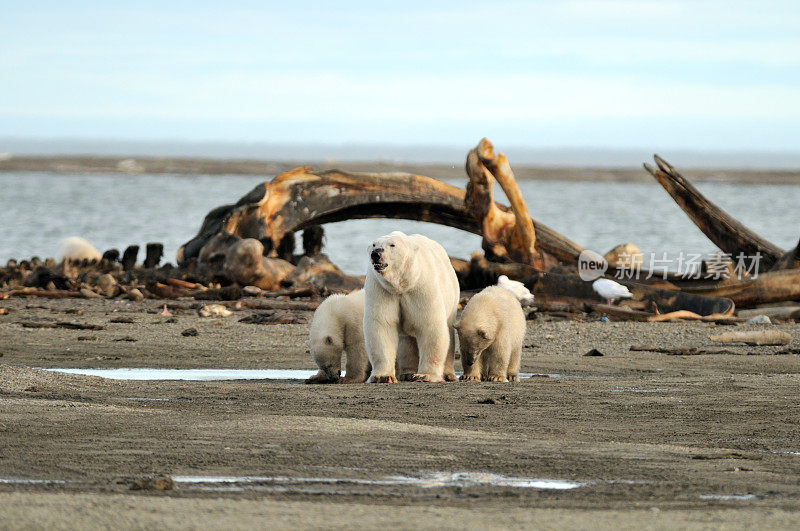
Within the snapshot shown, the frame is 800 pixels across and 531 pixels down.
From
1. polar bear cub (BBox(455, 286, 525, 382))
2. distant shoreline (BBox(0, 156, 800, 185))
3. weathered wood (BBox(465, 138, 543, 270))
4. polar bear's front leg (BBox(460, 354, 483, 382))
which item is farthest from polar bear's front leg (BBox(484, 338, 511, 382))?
distant shoreline (BBox(0, 156, 800, 185))

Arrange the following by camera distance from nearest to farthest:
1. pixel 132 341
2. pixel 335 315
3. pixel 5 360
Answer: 1. pixel 335 315
2. pixel 5 360
3. pixel 132 341

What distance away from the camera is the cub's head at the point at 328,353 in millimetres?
10289

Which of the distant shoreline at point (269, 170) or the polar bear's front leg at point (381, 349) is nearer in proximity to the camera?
the polar bear's front leg at point (381, 349)

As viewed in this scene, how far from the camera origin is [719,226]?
60.1 feet

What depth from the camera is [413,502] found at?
5520 mm

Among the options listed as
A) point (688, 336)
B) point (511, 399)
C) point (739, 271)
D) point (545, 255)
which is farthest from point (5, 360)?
point (739, 271)

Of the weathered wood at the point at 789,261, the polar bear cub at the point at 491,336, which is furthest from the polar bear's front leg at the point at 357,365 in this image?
the weathered wood at the point at 789,261

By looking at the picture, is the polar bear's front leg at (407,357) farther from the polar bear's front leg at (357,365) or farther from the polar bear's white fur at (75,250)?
the polar bear's white fur at (75,250)

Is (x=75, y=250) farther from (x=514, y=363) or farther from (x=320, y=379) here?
(x=514, y=363)

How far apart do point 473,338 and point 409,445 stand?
11.1 ft

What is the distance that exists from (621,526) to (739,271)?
1414cm

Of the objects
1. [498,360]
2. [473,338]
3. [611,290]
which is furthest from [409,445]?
[611,290]

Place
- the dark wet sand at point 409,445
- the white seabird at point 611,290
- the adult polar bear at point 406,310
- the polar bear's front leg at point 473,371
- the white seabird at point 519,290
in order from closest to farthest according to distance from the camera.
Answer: the dark wet sand at point 409,445
the adult polar bear at point 406,310
the polar bear's front leg at point 473,371
the white seabird at point 519,290
the white seabird at point 611,290

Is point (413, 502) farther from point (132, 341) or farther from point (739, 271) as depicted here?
point (739, 271)
